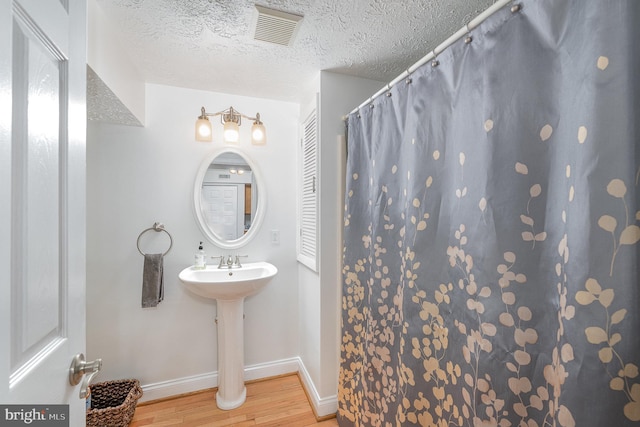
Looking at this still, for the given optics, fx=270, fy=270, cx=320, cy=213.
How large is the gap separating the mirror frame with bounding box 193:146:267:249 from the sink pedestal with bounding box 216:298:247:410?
17.8 inches

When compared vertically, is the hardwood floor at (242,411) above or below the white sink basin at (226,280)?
below

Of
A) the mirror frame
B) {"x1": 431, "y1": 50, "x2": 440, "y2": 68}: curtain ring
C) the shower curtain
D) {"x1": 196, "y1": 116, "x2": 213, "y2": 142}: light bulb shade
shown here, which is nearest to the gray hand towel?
the mirror frame

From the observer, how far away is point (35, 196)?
53 cm

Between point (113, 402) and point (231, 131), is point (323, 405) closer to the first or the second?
point (113, 402)

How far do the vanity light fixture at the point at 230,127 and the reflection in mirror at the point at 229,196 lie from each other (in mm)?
187

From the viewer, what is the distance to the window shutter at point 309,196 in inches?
74.1

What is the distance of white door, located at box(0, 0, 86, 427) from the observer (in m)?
0.45

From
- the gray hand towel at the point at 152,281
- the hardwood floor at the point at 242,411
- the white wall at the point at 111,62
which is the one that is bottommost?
the hardwood floor at the point at 242,411

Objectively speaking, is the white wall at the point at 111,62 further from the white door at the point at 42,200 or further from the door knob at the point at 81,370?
the door knob at the point at 81,370

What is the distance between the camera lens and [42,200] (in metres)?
0.55

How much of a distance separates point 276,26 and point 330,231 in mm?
1191

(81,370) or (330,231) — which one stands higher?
(330,231)

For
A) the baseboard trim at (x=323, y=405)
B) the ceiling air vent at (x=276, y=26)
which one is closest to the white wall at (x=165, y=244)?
the baseboard trim at (x=323, y=405)

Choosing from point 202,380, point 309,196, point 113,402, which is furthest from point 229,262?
point 113,402
